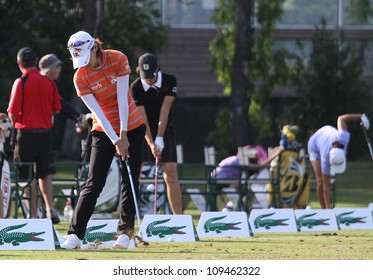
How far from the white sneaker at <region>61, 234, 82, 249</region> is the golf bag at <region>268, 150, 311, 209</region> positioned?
7.99 m

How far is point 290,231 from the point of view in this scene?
51.1 feet

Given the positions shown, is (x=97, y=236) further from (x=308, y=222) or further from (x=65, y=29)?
(x=65, y=29)

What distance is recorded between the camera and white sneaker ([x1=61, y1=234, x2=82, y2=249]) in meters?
12.4

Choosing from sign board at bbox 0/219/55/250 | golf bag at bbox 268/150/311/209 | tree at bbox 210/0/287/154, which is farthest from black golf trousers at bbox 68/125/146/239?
tree at bbox 210/0/287/154

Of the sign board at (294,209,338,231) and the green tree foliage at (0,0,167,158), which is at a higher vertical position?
the green tree foliage at (0,0,167,158)

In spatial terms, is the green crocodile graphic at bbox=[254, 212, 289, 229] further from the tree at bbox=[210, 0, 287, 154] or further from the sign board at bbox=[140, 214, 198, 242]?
the tree at bbox=[210, 0, 287, 154]

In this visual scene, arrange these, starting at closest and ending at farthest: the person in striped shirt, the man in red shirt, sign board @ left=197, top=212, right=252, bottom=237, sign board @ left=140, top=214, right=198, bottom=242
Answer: the person in striped shirt → sign board @ left=140, top=214, right=198, bottom=242 → sign board @ left=197, top=212, right=252, bottom=237 → the man in red shirt

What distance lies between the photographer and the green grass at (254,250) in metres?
11.6

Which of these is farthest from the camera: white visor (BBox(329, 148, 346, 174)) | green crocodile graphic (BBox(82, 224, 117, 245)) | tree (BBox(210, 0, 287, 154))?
tree (BBox(210, 0, 287, 154))

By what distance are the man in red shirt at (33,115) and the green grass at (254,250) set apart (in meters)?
0.87

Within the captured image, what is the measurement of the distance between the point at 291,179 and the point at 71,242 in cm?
855
